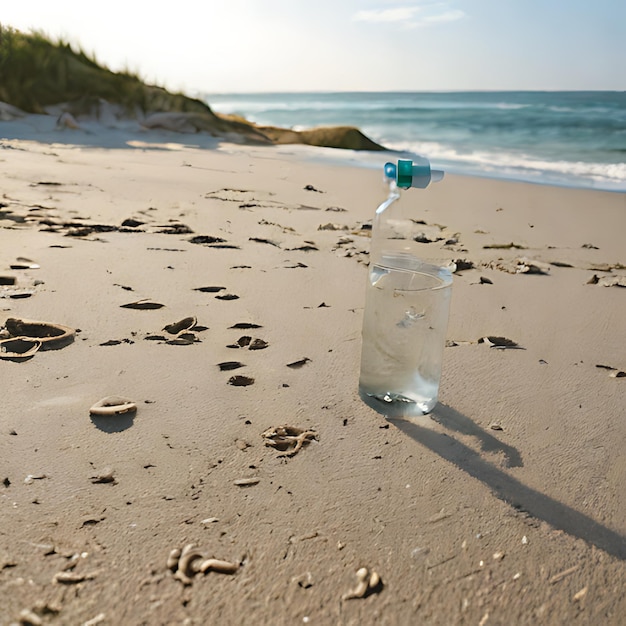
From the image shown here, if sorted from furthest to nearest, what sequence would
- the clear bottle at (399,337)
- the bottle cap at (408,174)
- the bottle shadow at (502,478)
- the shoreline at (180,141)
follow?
the shoreline at (180,141)
the clear bottle at (399,337)
the bottle cap at (408,174)
the bottle shadow at (502,478)

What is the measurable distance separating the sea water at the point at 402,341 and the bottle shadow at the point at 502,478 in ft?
0.24

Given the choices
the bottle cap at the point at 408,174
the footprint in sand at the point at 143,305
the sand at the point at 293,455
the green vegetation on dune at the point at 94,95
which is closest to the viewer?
the sand at the point at 293,455

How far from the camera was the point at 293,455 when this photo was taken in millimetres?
1222

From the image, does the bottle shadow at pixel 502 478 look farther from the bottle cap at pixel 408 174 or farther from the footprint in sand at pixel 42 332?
the footprint in sand at pixel 42 332

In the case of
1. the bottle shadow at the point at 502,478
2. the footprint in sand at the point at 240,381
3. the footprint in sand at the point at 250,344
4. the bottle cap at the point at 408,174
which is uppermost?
the bottle cap at the point at 408,174

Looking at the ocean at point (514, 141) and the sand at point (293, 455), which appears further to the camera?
the ocean at point (514, 141)

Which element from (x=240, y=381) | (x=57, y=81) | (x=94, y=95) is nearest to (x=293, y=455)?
(x=240, y=381)

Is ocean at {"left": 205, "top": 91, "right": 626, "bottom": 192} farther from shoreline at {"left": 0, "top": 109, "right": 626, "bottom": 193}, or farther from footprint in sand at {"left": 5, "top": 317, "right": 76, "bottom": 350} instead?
footprint in sand at {"left": 5, "top": 317, "right": 76, "bottom": 350}

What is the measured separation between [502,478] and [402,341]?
15.1 inches

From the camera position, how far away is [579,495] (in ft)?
3.74

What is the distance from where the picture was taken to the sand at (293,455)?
35.8 inches

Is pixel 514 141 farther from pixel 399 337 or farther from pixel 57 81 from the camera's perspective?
pixel 399 337

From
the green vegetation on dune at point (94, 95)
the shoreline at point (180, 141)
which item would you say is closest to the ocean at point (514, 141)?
the shoreline at point (180, 141)

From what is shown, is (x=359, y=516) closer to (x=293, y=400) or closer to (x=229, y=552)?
(x=229, y=552)
